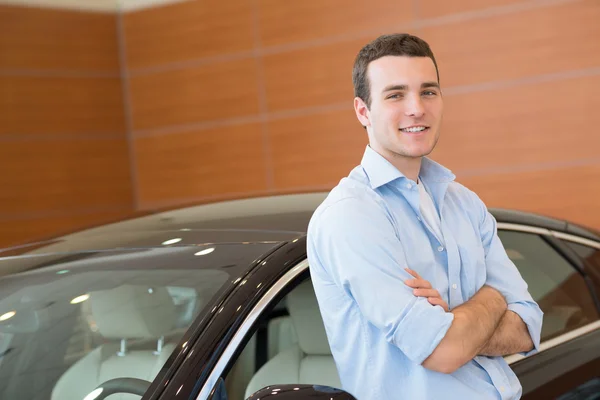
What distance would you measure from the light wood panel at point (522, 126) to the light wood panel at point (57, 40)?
10.6 ft

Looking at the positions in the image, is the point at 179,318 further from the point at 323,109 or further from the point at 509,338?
the point at 323,109

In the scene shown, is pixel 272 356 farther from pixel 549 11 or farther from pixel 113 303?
pixel 549 11

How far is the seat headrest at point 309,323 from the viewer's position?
1.65 meters

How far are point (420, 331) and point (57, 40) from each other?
629 centimetres

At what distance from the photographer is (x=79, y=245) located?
1797 mm

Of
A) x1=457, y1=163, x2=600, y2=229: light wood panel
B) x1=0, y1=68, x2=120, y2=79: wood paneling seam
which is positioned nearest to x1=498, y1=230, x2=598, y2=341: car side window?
x1=457, y1=163, x2=600, y2=229: light wood panel

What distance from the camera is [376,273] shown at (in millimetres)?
1268

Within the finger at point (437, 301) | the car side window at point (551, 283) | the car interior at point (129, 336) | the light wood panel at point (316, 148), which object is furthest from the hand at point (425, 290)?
the light wood panel at point (316, 148)

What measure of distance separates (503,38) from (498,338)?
4636 millimetres

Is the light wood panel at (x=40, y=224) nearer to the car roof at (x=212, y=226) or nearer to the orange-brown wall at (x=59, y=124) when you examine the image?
the orange-brown wall at (x=59, y=124)

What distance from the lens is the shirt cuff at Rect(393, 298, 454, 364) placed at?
1239mm

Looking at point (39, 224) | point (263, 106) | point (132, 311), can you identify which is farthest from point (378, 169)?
point (39, 224)

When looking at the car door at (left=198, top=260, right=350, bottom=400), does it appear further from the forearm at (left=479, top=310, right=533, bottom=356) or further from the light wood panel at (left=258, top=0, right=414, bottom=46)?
the light wood panel at (left=258, top=0, right=414, bottom=46)

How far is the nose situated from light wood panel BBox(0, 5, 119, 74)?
19.4 feet
